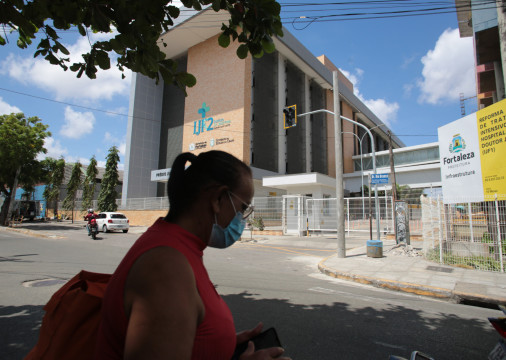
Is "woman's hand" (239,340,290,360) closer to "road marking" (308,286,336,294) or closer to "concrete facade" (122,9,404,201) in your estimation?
"road marking" (308,286,336,294)

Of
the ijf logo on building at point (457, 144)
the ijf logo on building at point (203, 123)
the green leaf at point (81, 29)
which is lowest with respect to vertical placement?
the green leaf at point (81, 29)

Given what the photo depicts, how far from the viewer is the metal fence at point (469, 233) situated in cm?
762

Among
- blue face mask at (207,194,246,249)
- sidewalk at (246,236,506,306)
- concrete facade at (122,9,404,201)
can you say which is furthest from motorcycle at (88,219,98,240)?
blue face mask at (207,194,246,249)

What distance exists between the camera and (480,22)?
40.7 ft

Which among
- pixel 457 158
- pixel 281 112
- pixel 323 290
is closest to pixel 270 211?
pixel 457 158

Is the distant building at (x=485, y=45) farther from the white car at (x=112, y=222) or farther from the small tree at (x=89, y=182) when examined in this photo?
the small tree at (x=89, y=182)

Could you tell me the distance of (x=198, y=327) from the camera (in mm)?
1006

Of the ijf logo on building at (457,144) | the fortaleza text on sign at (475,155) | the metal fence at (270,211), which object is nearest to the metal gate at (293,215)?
the metal fence at (270,211)

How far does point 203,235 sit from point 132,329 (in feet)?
1.49

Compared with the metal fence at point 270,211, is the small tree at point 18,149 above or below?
above

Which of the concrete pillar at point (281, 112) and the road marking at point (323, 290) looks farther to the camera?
the concrete pillar at point (281, 112)

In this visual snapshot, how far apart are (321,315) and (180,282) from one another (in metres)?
3.96

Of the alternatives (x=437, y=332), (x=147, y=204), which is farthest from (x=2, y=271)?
(x=147, y=204)

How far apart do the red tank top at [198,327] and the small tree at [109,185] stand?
33.9 m
